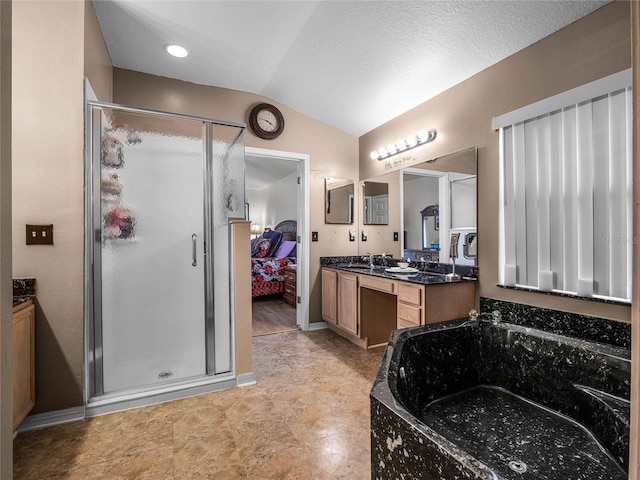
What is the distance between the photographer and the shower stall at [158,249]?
2082mm

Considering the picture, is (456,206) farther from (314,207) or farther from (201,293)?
(201,293)

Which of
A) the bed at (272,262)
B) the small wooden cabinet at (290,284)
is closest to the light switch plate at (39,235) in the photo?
the small wooden cabinet at (290,284)

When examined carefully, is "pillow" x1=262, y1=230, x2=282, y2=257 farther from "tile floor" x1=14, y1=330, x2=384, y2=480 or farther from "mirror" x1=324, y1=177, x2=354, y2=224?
"tile floor" x1=14, y1=330, x2=384, y2=480

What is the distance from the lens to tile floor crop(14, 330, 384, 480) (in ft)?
5.00

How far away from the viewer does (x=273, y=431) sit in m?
1.83

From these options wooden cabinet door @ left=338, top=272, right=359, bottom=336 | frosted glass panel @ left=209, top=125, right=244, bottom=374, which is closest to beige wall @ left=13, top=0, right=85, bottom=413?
frosted glass panel @ left=209, top=125, right=244, bottom=374

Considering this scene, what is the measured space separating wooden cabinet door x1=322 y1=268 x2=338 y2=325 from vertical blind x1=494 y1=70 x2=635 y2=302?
173 centimetres

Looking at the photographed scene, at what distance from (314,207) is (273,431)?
8.09ft

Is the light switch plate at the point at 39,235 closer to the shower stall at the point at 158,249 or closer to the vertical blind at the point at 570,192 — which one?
the shower stall at the point at 158,249

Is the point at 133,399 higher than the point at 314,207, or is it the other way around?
the point at 314,207

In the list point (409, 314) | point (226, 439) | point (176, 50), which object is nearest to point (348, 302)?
point (409, 314)

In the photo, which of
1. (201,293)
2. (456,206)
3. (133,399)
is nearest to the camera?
(133,399)

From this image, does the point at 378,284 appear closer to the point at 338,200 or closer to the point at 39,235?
the point at 338,200

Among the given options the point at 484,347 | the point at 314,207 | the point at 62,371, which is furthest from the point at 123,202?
the point at 484,347
